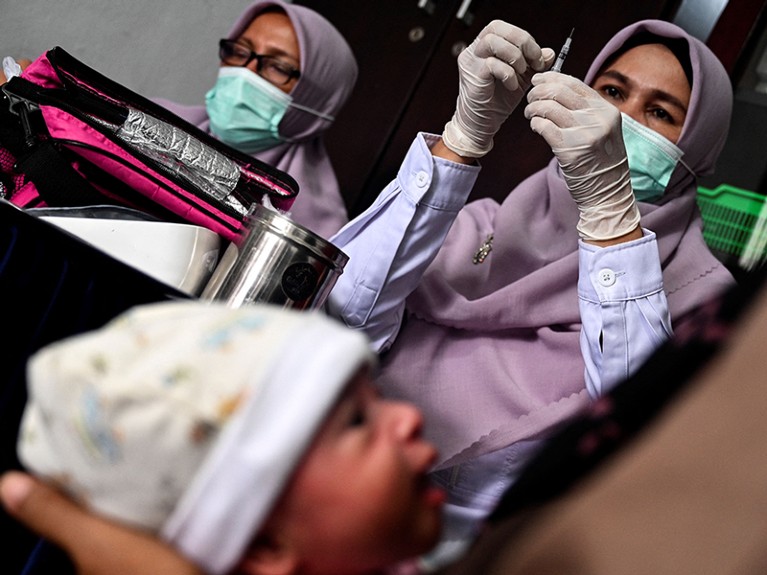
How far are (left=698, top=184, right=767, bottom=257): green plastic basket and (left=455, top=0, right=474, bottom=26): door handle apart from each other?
0.79 meters

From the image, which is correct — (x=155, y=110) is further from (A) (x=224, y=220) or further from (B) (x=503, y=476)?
(B) (x=503, y=476)

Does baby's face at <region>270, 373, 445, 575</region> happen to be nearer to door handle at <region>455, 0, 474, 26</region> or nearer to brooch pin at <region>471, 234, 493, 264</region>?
brooch pin at <region>471, 234, 493, 264</region>

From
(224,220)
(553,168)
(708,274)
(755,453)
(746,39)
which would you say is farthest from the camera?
(746,39)

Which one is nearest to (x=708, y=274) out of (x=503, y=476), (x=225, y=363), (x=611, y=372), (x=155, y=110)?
(x=611, y=372)

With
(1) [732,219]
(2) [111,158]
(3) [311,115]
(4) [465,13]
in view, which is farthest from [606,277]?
(4) [465,13]

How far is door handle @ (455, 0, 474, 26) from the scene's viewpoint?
83.8 inches

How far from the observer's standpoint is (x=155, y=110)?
1153 mm

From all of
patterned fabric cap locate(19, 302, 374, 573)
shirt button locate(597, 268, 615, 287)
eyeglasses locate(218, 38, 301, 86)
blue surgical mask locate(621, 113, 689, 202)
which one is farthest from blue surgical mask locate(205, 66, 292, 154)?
patterned fabric cap locate(19, 302, 374, 573)

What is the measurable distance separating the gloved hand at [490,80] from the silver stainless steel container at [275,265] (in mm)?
358

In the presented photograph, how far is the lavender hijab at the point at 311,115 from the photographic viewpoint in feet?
5.97

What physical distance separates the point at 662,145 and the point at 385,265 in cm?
56

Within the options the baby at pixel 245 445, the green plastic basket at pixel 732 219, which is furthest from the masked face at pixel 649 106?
the baby at pixel 245 445

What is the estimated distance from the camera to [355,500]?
1.49 ft

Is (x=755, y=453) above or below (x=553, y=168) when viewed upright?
below
